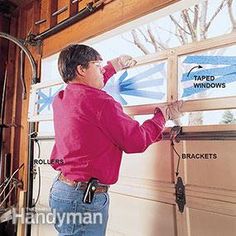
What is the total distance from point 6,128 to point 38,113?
757 millimetres

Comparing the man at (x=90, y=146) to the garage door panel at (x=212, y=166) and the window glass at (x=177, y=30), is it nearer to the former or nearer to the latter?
the garage door panel at (x=212, y=166)

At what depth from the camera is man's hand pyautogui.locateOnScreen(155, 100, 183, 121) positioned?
1218 mm

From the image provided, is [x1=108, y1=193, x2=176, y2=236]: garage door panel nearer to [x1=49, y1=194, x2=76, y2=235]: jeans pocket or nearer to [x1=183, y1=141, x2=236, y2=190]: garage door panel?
[x1=183, y1=141, x2=236, y2=190]: garage door panel

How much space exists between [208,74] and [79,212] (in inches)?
33.5

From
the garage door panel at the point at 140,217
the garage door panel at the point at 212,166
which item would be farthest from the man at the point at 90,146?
the garage door panel at the point at 140,217

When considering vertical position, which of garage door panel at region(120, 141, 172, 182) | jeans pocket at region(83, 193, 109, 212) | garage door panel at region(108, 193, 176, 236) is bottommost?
garage door panel at region(108, 193, 176, 236)

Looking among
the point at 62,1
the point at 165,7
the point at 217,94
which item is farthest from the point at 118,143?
the point at 62,1

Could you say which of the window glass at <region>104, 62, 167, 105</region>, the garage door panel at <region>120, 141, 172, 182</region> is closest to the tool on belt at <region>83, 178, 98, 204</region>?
the garage door panel at <region>120, 141, 172, 182</region>

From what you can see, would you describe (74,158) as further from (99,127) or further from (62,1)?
(62,1)

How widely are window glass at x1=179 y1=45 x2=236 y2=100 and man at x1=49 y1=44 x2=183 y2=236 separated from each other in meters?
0.25

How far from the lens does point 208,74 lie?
1.28m

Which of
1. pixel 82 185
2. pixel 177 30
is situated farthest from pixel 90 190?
pixel 177 30

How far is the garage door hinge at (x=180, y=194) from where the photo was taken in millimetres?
1279

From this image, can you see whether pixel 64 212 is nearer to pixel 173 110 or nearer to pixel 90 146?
pixel 90 146
